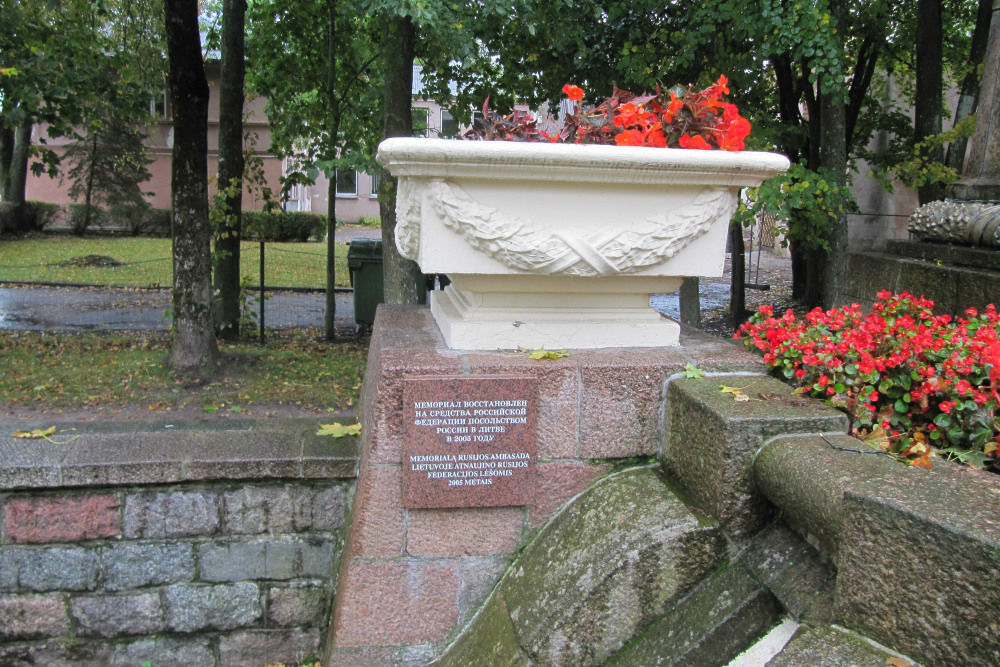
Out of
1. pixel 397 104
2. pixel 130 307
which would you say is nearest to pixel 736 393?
pixel 397 104

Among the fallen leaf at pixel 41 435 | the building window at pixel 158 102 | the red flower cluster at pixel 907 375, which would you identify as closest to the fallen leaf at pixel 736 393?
the red flower cluster at pixel 907 375

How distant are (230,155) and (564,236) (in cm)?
686

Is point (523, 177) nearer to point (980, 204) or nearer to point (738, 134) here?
point (738, 134)

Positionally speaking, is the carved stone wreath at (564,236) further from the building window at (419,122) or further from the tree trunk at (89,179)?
the tree trunk at (89,179)

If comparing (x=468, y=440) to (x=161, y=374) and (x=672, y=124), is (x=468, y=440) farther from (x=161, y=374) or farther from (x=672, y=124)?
(x=161, y=374)

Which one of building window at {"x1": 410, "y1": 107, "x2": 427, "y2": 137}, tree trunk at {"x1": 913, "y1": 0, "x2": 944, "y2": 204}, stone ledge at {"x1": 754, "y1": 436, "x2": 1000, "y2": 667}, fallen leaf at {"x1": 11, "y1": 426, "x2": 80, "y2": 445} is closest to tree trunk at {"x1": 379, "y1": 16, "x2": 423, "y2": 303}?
building window at {"x1": 410, "y1": 107, "x2": 427, "y2": 137}

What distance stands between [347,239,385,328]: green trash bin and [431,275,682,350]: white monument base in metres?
7.36

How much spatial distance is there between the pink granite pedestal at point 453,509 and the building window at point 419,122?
642cm

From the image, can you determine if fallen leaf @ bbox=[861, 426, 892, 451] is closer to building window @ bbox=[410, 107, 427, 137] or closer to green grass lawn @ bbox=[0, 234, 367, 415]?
green grass lawn @ bbox=[0, 234, 367, 415]

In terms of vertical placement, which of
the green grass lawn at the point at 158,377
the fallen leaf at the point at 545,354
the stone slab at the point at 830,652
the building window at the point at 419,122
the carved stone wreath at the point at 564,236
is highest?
the building window at the point at 419,122

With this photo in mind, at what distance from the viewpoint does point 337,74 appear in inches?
386

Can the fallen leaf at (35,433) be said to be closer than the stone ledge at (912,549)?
No

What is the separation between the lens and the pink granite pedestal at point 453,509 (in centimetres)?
264

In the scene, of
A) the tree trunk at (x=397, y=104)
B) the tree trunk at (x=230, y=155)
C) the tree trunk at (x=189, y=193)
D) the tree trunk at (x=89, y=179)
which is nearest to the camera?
the tree trunk at (x=189, y=193)
